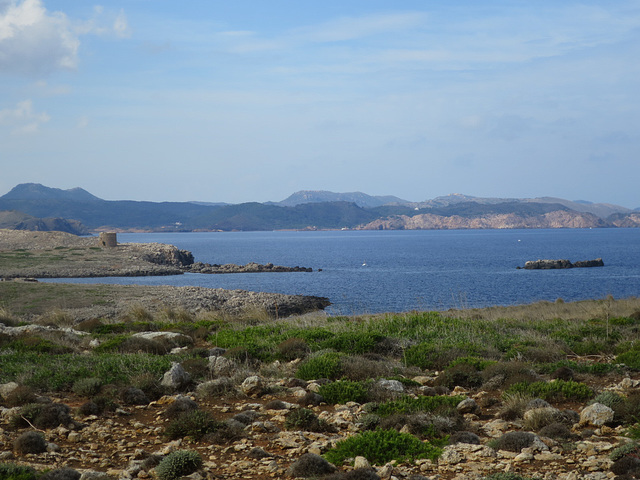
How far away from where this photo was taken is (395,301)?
45.6 meters

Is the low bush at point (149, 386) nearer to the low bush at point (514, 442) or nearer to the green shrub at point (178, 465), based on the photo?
the green shrub at point (178, 465)

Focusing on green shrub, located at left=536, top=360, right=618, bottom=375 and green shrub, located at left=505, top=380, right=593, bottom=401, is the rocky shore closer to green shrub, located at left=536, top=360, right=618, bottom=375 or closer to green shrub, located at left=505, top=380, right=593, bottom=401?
green shrub, located at left=536, top=360, right=618, bottom=375

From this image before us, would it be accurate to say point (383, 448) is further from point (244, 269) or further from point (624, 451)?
point (244, 269)

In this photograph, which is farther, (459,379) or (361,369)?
(361,369)

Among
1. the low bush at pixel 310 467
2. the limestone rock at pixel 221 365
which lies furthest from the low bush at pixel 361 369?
the low bush at pixel 310 467

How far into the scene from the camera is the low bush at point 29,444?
6586mm

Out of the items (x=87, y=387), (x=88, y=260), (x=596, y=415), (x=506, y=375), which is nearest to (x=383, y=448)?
(x=596, y=415)

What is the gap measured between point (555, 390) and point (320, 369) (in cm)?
420

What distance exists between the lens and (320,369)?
35.3 ft

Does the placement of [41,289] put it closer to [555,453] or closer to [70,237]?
[555,453]

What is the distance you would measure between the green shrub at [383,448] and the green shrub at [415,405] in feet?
3.92

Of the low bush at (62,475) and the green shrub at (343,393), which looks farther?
the green shrub at (343,393)

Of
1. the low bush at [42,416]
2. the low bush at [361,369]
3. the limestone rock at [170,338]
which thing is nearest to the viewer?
the low bush at [42,416]

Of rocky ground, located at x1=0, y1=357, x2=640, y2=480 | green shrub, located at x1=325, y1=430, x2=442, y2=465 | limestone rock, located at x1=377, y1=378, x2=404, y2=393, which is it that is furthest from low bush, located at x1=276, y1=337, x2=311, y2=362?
green shrub, located at x1=325, y1=430, x2=442, y2=465
